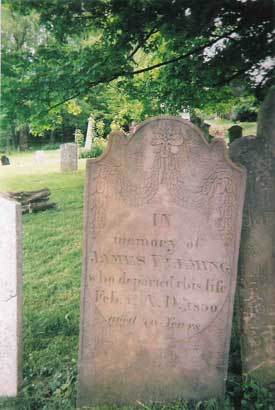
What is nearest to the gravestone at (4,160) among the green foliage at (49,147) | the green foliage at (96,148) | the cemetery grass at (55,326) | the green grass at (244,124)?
the green foliage at (49,147)

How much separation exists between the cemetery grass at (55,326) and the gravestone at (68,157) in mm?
3733

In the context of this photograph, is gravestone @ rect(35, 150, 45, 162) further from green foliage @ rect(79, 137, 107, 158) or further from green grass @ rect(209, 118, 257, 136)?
green grass @ rect(209, 118, 257, 136)

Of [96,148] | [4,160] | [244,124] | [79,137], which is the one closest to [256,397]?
[244,124]

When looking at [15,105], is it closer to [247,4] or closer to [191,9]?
[191,9]

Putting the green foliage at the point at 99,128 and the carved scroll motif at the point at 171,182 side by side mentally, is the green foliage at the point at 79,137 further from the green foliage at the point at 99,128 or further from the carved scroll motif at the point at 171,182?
the carved scroll motif at the point at 171,182

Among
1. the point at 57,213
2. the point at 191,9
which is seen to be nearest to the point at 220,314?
the point at 191,9

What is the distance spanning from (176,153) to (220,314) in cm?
123

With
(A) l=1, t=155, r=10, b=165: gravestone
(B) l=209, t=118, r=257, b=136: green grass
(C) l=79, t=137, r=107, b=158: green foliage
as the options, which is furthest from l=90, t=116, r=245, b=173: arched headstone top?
(A) l=1, t=155, r=10, b=165: gravestone

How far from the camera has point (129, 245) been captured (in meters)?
2.90

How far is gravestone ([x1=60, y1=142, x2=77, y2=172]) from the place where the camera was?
12008 millimetres

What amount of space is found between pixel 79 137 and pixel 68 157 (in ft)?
3.42

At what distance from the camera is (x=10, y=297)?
3008mm

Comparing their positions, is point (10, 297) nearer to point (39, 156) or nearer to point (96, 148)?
point (96, 148)

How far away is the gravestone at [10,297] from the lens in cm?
291
